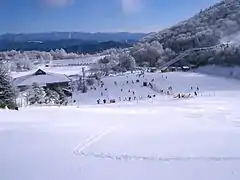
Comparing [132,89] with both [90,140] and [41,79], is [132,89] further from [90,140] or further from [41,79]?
[90,140]

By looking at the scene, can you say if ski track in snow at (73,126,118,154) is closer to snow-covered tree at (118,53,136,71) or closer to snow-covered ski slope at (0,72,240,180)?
snow-covered ski slope at (0,72,240,180)

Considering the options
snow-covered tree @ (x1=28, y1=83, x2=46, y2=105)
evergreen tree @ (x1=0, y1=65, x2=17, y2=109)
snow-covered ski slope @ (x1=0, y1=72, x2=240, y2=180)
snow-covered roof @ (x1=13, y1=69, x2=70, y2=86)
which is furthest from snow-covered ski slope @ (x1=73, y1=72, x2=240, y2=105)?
snow-covered ski slope @ (x1=0, y1=72, x2=240, y2=180)

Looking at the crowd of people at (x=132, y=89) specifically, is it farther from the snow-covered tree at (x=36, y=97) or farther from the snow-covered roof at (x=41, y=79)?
the snow-covered roof at (x=41, y=79)

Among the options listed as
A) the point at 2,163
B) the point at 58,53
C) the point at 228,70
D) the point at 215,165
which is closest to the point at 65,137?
the point at 2,163

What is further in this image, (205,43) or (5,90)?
(205,43)

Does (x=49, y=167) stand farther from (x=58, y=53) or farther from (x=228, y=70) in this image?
(x=58, y=53)

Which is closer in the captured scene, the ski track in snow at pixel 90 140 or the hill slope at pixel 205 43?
the ski track in snow at pixel 90 140

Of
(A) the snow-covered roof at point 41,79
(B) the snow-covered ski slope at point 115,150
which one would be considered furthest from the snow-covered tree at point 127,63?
(B) the snow-covered ski slope at point 115,150

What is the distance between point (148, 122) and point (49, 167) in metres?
6.39

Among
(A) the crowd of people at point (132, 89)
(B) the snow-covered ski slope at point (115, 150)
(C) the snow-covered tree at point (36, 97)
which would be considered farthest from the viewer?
(A) the crowd of people at point (132, 89)

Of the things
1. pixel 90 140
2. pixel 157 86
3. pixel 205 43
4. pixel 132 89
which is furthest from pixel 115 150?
pixel 205 43

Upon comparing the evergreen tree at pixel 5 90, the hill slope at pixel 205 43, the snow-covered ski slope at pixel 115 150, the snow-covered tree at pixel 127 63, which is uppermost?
the hill slope at pixel 205 43

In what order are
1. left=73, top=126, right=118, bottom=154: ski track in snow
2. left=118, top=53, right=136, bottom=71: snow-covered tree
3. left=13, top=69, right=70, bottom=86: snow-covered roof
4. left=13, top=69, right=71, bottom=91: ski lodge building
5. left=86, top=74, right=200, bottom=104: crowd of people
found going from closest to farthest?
left=73, top=126, right=118, bottom=154: ski track in snow
left=86, top=74, right=200, bottom=104: crowd of people
left=13, top=69, right=71, bottom=91: ski lodge building
left=13, top=69, right=70, bottom=86: snow-covered roof
left=118, top=53, right=136, bottom=71: snow-covered tree

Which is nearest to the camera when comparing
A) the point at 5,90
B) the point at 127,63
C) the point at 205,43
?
the point at 5,90
